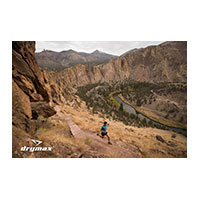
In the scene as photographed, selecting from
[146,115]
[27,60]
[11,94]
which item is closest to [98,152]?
[11,94]

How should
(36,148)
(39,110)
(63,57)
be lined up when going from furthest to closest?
(63,57)
(39,110)
(36,148)

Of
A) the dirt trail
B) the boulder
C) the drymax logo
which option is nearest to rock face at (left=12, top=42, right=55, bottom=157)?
the boulder

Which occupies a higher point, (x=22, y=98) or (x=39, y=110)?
(x=22, y=98)

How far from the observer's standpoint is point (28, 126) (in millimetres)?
2900

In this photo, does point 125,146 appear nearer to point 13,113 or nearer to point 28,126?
point 28,126

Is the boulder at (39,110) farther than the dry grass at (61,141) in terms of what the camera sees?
Yes

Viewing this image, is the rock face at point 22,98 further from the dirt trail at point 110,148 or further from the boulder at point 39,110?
the dirt trail at point 110,148

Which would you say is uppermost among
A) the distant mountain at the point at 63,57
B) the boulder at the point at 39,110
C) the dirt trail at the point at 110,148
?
the distant mountain at the point at 63,57

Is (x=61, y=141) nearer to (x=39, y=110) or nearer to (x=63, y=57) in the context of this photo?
(x=39, y=110)

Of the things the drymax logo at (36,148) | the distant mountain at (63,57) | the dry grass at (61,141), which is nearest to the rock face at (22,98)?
the drymax logo at (36,148)

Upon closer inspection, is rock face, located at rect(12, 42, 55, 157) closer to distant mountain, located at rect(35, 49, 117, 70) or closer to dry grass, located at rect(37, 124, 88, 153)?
dry grass, located at rect(37, 124, 88, 153)

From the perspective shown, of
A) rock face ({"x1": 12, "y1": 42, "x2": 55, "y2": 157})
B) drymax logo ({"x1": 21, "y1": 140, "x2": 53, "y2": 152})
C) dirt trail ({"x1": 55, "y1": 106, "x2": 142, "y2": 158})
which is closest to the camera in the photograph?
drymax logo ({"x1": 21, "y1": 140, "x2": 53, "y2": 152})

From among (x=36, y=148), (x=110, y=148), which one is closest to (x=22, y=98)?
(x=36, y=148)

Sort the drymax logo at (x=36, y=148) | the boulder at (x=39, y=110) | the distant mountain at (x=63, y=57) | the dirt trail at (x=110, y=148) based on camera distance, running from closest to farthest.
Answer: the drymax logo at (x=36, y=148) < the dirt trail at (x=110, y=148) < the boulder at (x=39, y=110) < the distant mountain at (x=63, y=57)
